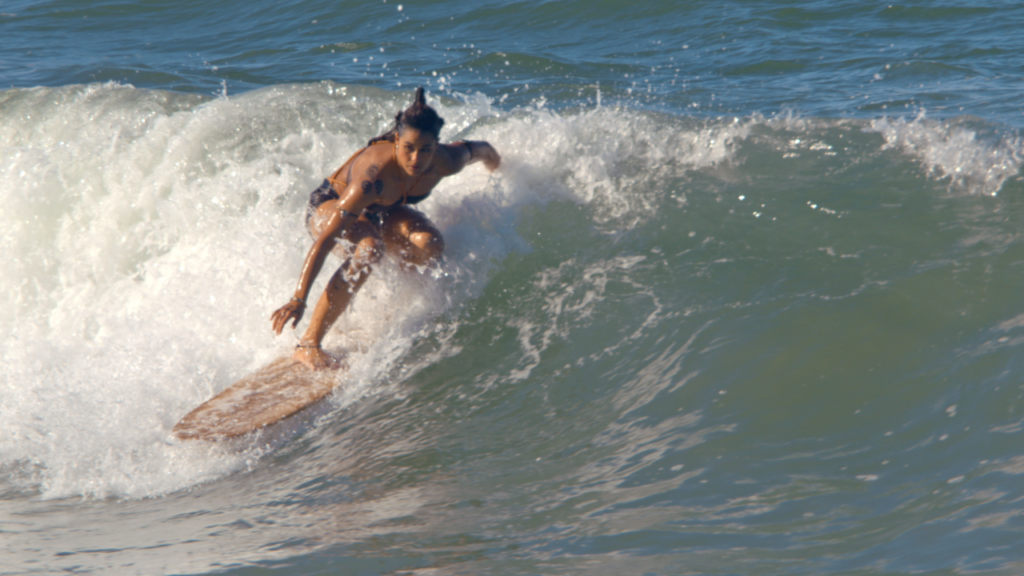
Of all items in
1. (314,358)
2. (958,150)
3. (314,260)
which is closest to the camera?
(314,260)

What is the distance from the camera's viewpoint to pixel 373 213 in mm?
4621

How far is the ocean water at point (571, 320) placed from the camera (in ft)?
9.77

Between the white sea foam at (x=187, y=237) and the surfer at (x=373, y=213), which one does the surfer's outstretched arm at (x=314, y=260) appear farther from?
the white sea foam at (x=187, y=237)

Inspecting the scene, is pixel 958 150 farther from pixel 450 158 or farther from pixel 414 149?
pixel 414 149

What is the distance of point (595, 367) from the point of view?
14.2ft

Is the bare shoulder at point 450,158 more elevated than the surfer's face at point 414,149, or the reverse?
the surfer's face at point 414,149

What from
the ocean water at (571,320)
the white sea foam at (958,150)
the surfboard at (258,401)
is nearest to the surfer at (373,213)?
the surfboard at (258,401)

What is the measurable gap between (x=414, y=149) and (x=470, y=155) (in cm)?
81

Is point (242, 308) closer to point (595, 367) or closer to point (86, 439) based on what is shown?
point (86, 439)

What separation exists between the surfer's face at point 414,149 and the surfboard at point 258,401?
4.19 feet

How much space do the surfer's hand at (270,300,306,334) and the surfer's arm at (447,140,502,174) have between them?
4.04ft

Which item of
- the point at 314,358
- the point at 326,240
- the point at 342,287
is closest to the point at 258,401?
the point at 314,358

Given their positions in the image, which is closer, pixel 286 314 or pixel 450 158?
pixel 286 314

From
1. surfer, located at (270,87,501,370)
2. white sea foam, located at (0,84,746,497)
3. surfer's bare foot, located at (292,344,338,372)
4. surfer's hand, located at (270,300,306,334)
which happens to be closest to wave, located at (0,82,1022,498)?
white sea foam, located at (0,84,746,497)
